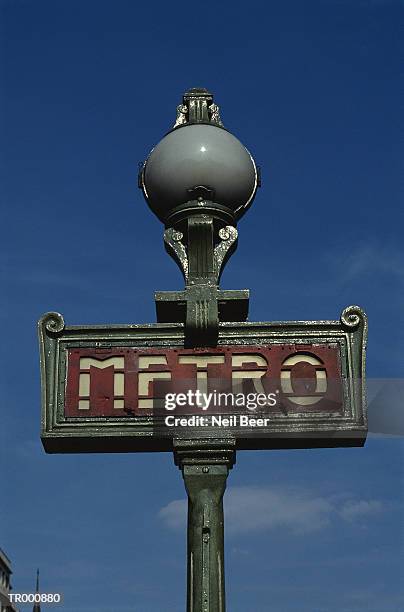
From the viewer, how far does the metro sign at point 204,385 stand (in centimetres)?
909

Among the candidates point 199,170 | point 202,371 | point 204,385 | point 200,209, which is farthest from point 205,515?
point 199,170

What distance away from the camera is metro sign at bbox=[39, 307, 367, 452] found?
909 cm

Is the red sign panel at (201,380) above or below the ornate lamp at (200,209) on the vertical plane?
below

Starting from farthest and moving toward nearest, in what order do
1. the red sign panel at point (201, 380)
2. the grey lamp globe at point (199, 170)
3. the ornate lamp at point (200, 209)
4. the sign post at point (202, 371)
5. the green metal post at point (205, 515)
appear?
the grey lamp globe at point (199, 170)
the ornate lamp at point (200, 209)
the red sign panel at point (201, 380)
the sign post at point (202, 371)
the green metal post at point (205, 515)

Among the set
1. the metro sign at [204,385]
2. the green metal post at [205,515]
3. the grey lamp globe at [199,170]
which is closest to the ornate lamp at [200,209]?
the grey lamp globe at [199,170]

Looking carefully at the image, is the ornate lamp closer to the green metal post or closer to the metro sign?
the metro sign

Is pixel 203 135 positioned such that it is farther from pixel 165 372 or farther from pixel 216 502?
pixel 216 502

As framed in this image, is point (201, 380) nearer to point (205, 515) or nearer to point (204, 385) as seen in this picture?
point (204, 385)

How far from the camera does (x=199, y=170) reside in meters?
9.74

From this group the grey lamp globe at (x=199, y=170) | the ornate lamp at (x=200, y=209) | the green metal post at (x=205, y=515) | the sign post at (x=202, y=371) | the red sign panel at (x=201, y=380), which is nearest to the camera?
the green metal post at (x=205, y=515)

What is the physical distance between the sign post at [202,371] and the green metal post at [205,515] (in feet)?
0.04

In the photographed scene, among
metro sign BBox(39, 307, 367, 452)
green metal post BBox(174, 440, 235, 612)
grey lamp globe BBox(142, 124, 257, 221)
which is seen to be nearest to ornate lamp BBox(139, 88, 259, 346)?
grey lamp globe BBox(142, 124, 257, 221)

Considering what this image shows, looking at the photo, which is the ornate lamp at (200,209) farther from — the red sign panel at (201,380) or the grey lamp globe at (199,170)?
the red sign panel at (201,380)

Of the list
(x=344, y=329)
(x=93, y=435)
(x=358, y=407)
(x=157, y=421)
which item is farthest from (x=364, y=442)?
(x=93, y=435)
